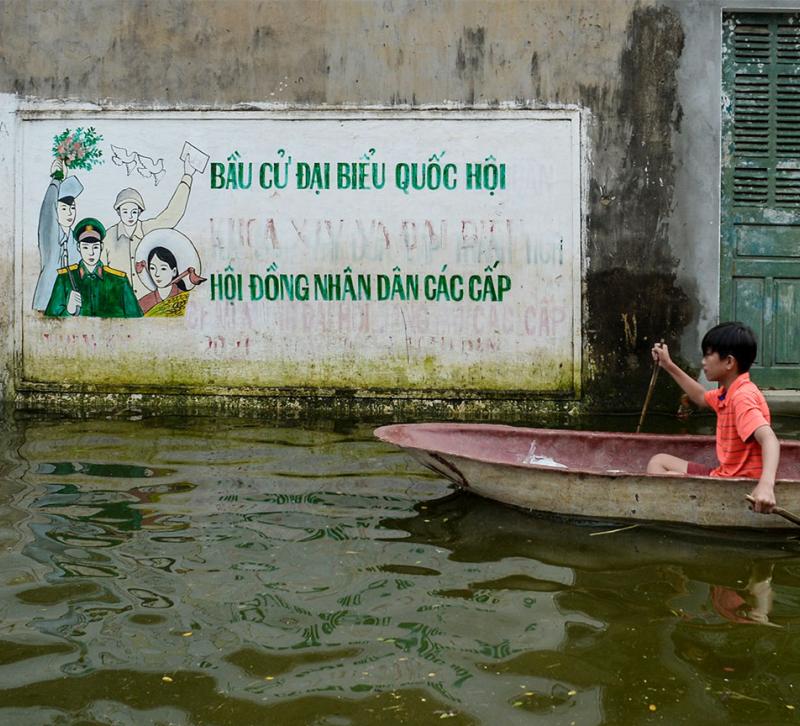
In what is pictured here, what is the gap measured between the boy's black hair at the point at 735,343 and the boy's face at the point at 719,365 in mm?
19

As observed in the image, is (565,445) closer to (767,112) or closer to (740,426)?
(740,426)

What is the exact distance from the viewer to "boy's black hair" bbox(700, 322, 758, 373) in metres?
5.17

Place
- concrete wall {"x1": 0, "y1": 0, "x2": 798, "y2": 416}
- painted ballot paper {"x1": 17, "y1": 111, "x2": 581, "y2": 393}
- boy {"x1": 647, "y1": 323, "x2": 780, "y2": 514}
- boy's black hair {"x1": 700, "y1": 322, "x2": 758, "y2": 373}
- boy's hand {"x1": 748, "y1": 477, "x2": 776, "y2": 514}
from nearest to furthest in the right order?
1. boy's hand {"x1": 748, "y1": 477, "x2": 776, "y2": 514}
2. boy {"x1": 647, "y1": 323, "x2": 780, "y2": 514}
3. boy's black hair {"x1": 700, "y1": 322, "x2": 758, "y2": 373}
4. concrete wall {"x1": 0, "y1": 0, "x2": 798, "y2": 416}
5. painted ballot paper {"x1": 17, "y1": 111, "x2": 581, "y2": 393}

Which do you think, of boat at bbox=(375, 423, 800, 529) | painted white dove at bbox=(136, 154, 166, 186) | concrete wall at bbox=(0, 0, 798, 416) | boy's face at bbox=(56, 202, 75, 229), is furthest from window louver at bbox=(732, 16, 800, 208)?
boy's face at bbox=(56, 202, 75, 229)

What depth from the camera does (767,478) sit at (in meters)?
4.77

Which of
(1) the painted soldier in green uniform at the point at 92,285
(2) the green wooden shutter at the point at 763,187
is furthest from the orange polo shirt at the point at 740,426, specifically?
(1) the painted soldier in green uniform at the point at 92,285

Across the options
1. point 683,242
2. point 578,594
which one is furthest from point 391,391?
point 578,594

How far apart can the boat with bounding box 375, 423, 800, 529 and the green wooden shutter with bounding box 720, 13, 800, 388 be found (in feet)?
9.39

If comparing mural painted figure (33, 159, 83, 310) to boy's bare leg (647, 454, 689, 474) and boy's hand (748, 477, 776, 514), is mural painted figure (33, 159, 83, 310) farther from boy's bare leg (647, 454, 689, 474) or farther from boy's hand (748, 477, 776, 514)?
boy's hand (748, 477, 776, 514)

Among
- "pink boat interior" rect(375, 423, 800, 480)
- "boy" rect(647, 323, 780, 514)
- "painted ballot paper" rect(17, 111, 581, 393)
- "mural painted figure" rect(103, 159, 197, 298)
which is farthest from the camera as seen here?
"mural painted figure" rect(103, 159, 197, 298)

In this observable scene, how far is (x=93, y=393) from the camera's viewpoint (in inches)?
344

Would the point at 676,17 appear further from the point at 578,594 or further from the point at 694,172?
the point at 578,594

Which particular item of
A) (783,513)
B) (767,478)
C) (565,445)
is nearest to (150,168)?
(565,445)

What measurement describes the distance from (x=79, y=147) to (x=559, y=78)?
13.9 feet
